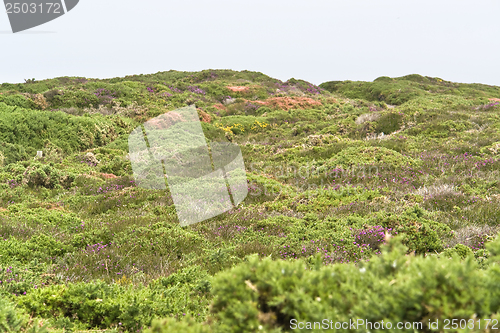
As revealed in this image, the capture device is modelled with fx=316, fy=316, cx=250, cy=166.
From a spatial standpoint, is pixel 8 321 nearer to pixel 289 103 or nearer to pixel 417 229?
pixel 417 229

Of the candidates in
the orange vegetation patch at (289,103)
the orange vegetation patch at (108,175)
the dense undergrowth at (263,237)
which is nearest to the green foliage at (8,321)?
the dense undergrowth at (263,237)

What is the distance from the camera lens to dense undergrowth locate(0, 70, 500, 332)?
1695 mm

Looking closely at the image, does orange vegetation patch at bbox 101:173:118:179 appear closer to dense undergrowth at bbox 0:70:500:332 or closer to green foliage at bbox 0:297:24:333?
dense undergrowth at bbox 0:70:500:332

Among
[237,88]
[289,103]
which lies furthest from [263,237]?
[237,88]

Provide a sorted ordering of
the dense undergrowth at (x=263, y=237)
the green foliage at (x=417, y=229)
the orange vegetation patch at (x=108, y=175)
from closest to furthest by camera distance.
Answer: the dense undergrowth at (x=263, y=237)
the green foliage at (x=417, y=229)
the orange vegetation patch at (x=108, y=175)

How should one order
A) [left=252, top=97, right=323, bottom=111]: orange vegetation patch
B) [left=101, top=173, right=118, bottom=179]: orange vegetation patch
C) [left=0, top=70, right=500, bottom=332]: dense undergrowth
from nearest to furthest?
[left=0, top=70, right=500, bottom=332]: dense undergrowth → [left=101, top=173, right=118, bottom=179]: orange vegetation patch → [left=252, top=97, right=323, bottom=111]: orange vegetation patch

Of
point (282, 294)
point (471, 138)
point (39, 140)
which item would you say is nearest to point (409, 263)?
point (282, 294)

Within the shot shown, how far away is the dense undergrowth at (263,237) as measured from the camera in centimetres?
170

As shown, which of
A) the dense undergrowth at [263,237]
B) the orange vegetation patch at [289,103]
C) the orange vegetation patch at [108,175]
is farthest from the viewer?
the orange vegetation patch at [289,103]

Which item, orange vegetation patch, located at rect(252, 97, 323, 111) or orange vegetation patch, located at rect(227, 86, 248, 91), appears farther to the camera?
orange vegetation patch, located at rect(227, 86, 248, 91)

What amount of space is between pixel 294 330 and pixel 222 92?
35314 millimetres

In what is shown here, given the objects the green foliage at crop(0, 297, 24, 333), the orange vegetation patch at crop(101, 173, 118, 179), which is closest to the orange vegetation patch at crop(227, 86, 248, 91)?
the orange vegetation patch at crop(101, 173, 118, 179)

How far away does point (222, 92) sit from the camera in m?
35.6

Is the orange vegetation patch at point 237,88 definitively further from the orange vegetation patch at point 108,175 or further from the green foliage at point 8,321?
the green foliage at point 8,321
